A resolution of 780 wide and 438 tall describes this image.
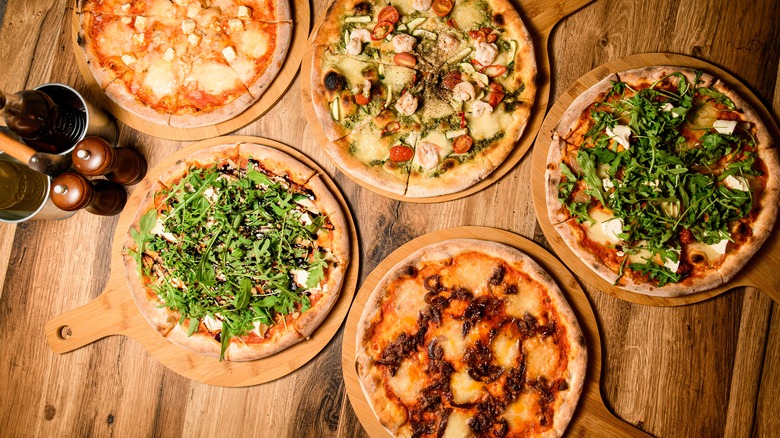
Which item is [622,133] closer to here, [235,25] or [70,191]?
[235,25]

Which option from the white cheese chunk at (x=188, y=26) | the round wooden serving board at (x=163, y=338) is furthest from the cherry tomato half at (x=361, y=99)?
the white cheese chunk at (x=188, y=26)

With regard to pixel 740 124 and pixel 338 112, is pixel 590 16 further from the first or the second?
pixel 338 112

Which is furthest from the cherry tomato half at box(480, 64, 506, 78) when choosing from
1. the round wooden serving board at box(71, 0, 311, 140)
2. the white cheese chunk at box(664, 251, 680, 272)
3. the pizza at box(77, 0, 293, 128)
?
the white cheese chunk at box(664, 251, 680, 272)

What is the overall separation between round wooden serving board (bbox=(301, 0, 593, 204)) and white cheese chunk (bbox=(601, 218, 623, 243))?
799mm

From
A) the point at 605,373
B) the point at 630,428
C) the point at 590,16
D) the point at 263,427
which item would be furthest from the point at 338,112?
the point at 630,428

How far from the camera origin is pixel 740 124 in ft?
12.1

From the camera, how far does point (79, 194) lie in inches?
148

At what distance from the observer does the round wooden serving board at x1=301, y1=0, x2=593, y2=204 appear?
392 cm

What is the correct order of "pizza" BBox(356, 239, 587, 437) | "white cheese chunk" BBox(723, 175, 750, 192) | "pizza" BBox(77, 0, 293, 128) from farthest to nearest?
1. "pizza" BBox(77, 0, 293, 128)
2. "pizza" BBox(356, 239, 587, 437)
3. "white cheese chunk" BBox(723, 175, 750, 192)

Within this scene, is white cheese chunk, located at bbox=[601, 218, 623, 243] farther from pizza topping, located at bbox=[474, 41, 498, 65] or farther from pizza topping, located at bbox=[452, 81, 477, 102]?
pizza topping, located at bbox=[474, 41, 498, 65]

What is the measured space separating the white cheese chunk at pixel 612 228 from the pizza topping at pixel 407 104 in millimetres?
1657

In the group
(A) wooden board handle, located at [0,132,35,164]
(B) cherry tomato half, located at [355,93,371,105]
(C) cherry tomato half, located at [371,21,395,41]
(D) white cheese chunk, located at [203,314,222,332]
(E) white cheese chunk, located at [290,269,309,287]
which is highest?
(C) cherry tomato half, located at [371,21,395,41]

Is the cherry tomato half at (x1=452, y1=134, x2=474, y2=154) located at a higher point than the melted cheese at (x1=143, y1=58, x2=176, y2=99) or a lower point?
lower

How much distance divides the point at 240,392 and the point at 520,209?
8.72 ft
